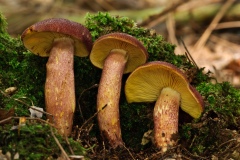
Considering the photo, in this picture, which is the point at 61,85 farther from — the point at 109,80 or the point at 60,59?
the point at 109,80

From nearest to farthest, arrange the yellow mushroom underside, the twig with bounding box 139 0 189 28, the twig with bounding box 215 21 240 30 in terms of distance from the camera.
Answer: the yellow mushroom underside < the twig with bounding box 139 0 189 28 < the twig with bounding box 215 21 240 30

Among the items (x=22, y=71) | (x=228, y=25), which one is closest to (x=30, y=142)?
(x=22, y=71)

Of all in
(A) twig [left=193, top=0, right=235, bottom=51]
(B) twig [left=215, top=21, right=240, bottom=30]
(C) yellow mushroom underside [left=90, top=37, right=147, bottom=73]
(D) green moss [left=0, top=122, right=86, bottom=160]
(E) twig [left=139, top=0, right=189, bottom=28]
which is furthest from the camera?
(B) twig [left=215, top=21, right=240, bottom=30]

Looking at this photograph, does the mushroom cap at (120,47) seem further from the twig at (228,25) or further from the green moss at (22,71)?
the twig at (228,25)

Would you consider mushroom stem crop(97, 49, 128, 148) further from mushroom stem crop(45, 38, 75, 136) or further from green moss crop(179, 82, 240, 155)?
green moss crop(179, 82, 240, 155)

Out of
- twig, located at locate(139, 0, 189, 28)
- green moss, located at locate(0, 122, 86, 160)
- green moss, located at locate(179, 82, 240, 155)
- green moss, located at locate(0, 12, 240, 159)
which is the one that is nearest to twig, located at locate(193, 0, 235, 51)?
twig, located at locate(139, 0, 189, 28)

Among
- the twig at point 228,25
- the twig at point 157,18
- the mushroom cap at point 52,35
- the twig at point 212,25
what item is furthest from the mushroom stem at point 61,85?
the twig at point 228,25

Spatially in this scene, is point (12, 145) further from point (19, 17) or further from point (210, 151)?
point (19, 17)
